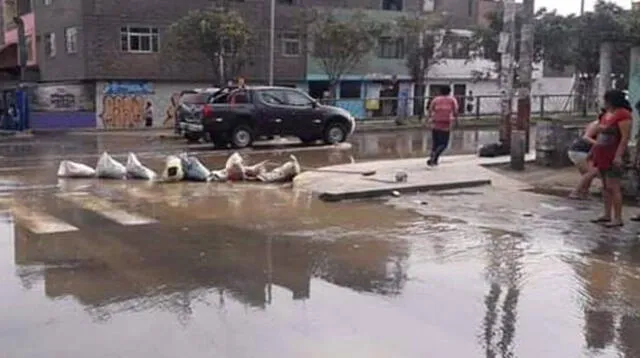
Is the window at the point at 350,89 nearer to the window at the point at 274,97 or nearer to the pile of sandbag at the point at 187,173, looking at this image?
the window at the point at 274,97

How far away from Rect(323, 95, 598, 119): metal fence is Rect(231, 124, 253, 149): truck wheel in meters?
16.4

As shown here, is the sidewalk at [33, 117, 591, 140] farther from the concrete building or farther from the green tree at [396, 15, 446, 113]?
the green tree at [396, 15, 446, 113]

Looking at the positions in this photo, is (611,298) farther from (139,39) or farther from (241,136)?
(139,39)

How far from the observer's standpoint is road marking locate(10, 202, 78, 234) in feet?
33.2

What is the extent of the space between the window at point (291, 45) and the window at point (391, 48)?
15.8ft

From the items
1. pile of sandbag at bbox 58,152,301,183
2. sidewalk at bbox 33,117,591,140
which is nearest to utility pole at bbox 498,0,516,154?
pile of sandbag at bbox 58,152,301,183

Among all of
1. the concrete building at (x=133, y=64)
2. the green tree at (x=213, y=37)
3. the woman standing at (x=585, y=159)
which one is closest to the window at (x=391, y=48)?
the concrete building at (x=133, y=64)

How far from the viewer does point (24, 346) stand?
5535 mm

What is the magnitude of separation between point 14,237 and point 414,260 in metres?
4.75

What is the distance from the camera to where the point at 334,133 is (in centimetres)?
2494

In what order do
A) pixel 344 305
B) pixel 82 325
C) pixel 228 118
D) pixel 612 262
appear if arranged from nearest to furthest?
1. pixel 82 325
2. pixel 344 305
3. pixel 612 262
4. pixel 228 118

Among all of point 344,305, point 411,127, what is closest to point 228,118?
point 411,127

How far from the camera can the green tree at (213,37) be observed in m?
36.5

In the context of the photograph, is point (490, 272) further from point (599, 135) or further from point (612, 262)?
point (599, 135)
